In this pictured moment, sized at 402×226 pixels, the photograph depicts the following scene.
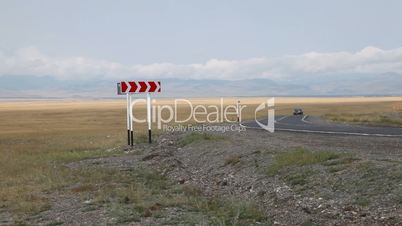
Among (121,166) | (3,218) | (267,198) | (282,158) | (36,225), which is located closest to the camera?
(36,225)

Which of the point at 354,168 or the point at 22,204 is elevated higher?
the point at 354,168

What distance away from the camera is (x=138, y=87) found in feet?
82.6

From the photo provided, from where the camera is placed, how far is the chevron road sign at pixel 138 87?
82.3 ft

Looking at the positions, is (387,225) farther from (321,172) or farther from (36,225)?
(36,225)

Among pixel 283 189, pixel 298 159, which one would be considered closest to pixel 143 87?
pixel 298 159

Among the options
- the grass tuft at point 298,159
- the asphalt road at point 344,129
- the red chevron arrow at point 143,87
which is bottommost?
the asphalt road at point 344,129

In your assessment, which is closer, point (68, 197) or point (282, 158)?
point (68, 197)

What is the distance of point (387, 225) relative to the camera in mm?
8688

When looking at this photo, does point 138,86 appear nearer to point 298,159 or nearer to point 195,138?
point 195,138

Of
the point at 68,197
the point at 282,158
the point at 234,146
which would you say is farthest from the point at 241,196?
the point at 234,146

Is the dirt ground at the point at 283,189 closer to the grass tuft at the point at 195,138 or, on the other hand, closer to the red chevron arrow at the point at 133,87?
the grass tuft at the point at 195,138

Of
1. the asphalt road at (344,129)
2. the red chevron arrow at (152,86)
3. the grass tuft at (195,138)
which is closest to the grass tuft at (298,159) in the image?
the grass tuft at (195,138)

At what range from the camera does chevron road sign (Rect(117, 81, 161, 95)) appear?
25094 mm

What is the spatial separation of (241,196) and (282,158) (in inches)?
117
